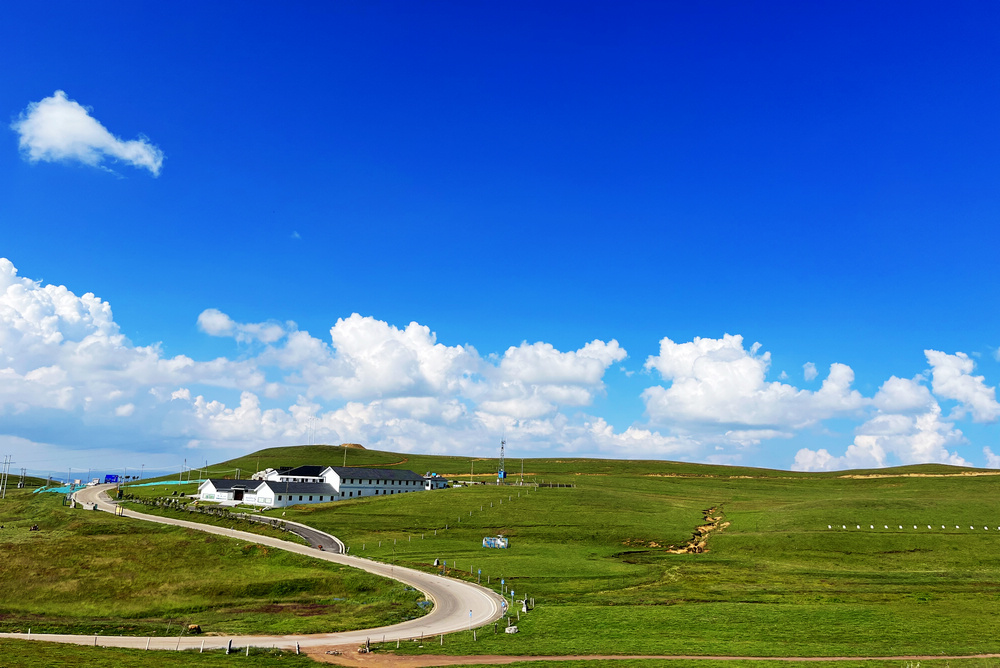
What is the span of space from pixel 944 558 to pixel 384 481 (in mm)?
128785

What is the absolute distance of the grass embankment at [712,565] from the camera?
5041 cm

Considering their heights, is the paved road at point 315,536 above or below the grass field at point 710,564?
below

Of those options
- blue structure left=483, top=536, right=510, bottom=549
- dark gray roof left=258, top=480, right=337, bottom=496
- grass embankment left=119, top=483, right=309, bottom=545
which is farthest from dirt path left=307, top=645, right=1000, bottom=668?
dark gray roof left=258, top=480, right=337, bottom=496

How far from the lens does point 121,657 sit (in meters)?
44.2

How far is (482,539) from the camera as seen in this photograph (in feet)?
344

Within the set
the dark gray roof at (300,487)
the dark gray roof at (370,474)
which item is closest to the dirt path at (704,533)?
the dark gray roof at (370,474)

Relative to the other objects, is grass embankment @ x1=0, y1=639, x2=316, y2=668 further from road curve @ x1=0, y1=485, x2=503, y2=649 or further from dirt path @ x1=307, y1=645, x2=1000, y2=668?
dirt path @ x1=307, y1=645, x2=1000, y2=668

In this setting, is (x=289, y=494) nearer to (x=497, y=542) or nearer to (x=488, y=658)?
(x=497, y=542)

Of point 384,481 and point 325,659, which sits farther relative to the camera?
point 384,481

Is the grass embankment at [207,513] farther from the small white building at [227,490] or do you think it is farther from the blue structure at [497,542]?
the blue structure at [497,542]

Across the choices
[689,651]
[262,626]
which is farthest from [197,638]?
[689,651]

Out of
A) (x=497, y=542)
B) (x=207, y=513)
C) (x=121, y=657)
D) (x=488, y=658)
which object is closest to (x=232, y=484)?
(x=207, y=513)

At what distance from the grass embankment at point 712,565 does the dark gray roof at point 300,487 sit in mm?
9100

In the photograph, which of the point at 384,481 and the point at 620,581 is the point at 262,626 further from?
the point at 384,481
